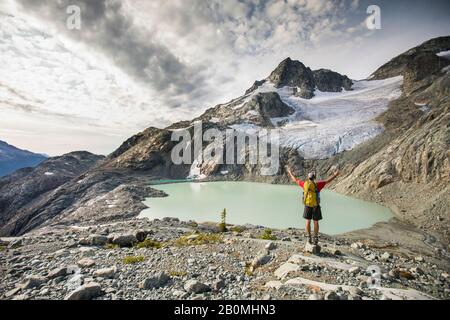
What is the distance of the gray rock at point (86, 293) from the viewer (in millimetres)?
6809

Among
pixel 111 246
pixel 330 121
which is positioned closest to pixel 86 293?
pixel 111 246

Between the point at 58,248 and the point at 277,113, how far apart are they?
109 meters

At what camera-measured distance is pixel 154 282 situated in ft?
25.4

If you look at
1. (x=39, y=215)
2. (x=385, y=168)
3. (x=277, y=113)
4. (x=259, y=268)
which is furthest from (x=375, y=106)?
(x=39, y=215)

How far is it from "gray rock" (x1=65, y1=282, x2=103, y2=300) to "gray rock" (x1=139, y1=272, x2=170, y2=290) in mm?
1207

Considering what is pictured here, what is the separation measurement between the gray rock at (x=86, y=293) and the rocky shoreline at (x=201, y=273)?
25 mm

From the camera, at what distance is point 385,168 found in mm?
43906

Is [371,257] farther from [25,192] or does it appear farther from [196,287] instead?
[25,192]

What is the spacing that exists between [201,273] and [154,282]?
5.78 feet

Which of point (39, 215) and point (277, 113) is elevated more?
point (277, 113)

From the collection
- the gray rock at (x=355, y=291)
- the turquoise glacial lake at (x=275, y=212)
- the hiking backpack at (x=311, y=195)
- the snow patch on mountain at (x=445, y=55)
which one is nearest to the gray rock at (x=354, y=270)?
the gray rock at (x=355, y=291)

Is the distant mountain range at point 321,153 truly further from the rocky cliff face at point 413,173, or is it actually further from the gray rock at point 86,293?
the gray rock at point 86,293
